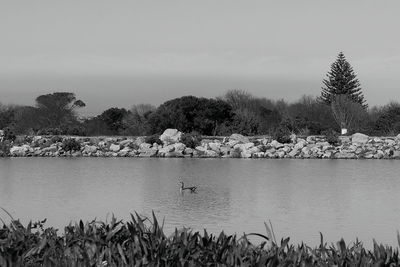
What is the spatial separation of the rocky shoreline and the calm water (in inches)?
237

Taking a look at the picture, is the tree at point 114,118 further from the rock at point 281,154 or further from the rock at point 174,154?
the rock at point 281,154

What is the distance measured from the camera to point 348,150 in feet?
82.9

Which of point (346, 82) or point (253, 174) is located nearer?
point (253, 174)

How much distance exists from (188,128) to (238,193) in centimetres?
1871

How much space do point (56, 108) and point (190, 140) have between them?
1737 centimetres

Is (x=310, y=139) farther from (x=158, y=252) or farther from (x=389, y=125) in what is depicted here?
(x=158, y=252)

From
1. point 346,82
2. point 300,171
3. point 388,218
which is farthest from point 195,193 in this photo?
point 346,82

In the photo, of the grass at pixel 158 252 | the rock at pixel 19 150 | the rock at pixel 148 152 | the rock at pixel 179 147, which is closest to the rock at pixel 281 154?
the rock at pixel 179 147

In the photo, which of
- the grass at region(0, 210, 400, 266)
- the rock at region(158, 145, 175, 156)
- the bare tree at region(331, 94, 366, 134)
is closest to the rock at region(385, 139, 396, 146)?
the rock at region(158, 145, 175, 156)

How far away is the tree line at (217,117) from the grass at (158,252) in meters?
24.9

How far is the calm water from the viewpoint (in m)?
8.43

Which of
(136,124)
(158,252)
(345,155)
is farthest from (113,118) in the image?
(158,252)

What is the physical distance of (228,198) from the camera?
37.4 ft

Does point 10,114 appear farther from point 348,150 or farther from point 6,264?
point 6,264
